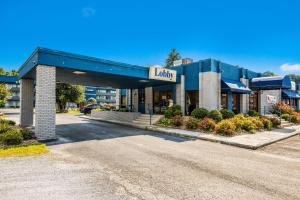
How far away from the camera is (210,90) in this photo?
1758 centimetres

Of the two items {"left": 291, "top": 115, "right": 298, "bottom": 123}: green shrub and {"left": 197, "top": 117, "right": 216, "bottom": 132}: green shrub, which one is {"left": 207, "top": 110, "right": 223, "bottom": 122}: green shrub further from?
{"left": 291, "top": 115, "right": 298, "bottom": 123}: green shrub

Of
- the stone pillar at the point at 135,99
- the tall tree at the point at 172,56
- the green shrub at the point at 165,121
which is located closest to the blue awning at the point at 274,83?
the green shrub at the point at 165,121

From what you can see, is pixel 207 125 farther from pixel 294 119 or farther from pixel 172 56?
pixel 172 56

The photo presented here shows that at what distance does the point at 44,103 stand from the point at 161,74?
31.4 feet

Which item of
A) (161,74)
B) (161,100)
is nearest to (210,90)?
(161,74)

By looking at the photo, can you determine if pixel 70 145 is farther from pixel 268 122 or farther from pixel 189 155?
pixel 268 122

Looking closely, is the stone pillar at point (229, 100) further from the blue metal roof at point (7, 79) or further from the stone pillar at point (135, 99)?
the blue metal roof at point (7, 79)

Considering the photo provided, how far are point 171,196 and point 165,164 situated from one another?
2416 mm

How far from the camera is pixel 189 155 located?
8102mm

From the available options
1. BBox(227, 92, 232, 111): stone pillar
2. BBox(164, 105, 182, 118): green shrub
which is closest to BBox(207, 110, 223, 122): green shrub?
BBox(164, 105, 182, 118): green shrub

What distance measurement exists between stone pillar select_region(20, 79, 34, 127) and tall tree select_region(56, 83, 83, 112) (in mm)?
23227

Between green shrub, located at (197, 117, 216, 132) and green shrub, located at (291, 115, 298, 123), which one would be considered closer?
green shrub, located at (197, 117, 216, 132)

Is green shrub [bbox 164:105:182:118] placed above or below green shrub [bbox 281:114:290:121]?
above

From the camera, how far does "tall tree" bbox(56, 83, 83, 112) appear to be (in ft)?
126
